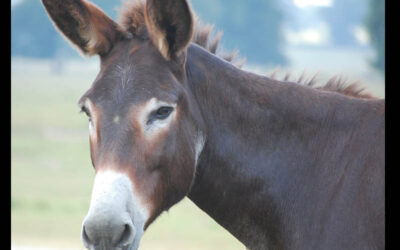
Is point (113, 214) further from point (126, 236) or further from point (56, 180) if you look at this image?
point (56, 180)

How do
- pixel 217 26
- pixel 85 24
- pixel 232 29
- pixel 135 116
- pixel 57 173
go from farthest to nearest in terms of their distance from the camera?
pixel 232 29 → pixel 217 26 → pixel 57 173 → pixel 85 24 → pixel 135 116

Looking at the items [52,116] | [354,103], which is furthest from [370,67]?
[354,103]

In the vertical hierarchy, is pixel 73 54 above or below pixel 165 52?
below

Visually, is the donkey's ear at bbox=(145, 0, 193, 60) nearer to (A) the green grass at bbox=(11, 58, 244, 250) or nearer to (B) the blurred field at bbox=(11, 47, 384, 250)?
(B) the blurred field at bbox=(11, 47, 384, 250)

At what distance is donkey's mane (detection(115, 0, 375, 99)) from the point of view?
11.5ft

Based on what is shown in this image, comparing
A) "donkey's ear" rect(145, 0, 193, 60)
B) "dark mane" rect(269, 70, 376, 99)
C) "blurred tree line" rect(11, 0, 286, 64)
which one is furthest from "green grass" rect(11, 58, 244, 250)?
"blurred tree line" rect(11, 0, 286, 64)

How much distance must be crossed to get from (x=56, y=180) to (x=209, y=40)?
57.6 ft

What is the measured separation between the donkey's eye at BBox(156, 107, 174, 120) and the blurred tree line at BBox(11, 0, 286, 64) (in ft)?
128

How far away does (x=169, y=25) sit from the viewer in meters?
3.35

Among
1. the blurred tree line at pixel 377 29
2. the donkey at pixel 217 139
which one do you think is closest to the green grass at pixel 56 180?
the donkey at pixel 217 139

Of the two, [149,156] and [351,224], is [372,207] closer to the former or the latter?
[351,224]

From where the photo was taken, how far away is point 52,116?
99.3 feet

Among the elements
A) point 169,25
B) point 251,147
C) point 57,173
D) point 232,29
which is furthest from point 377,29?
point 169,25
